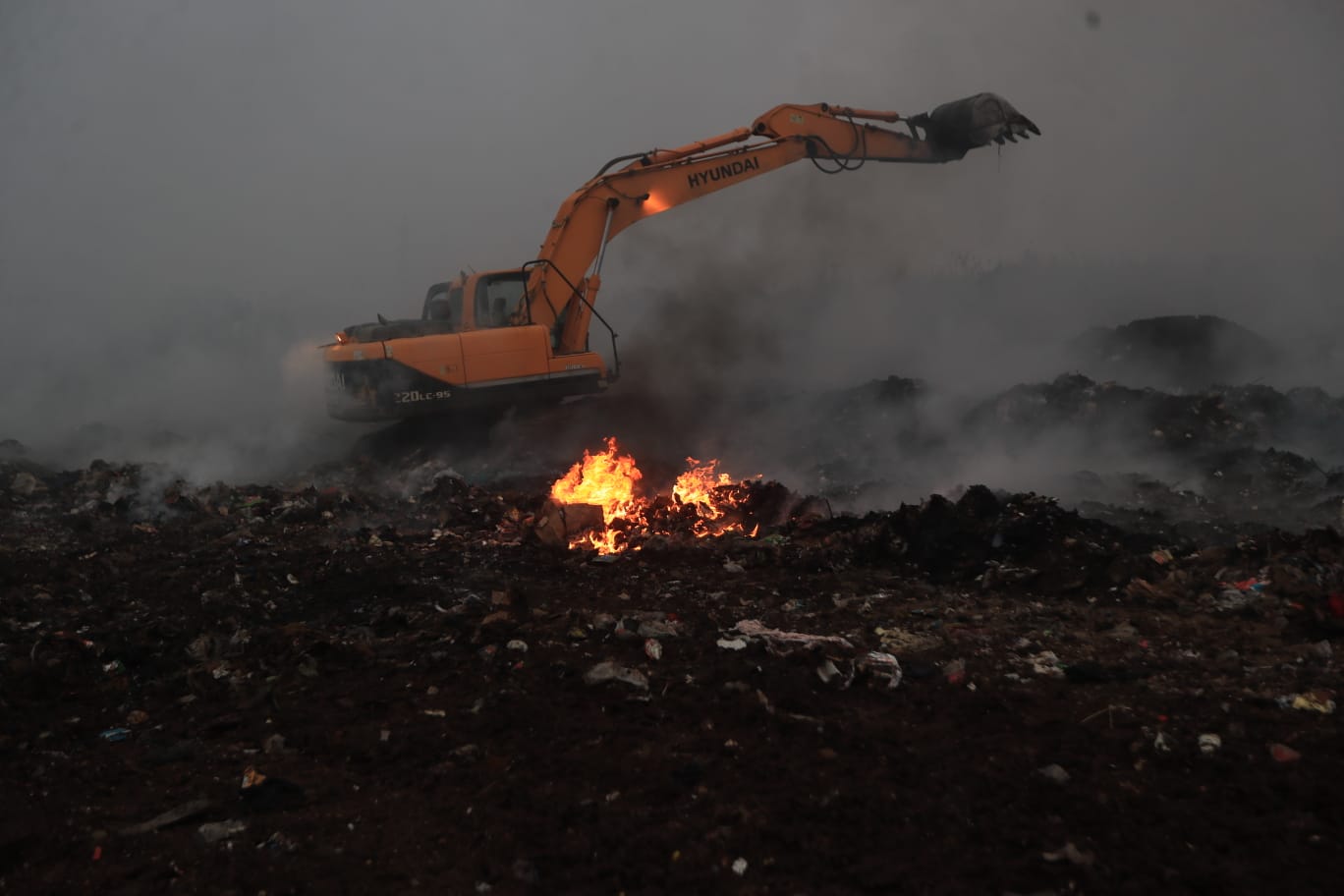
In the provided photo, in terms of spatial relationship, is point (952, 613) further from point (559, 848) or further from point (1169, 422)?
point (1169, 422)

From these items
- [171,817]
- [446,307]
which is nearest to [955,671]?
[171,817]

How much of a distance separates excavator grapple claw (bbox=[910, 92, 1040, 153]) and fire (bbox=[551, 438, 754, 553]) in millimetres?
5034

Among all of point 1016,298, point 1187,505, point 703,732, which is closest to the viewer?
point 703,732

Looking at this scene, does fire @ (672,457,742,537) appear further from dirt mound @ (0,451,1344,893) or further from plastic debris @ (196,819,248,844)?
plastic debris @ (196,819,248,844)

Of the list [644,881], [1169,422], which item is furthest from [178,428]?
[1169,422]

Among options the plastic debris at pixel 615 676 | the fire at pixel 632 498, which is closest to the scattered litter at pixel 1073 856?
the plastic debris at pixel 615 676

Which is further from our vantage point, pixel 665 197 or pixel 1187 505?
pixel 665 197

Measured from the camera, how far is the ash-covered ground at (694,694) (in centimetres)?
292

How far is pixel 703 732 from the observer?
12.5 ft

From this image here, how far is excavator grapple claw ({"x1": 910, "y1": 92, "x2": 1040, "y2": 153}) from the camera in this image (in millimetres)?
9852

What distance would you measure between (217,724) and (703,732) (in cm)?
233

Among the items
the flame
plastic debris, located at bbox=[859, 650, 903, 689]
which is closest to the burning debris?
plastic debris, located at bbox=[859, 650, 903, 689]

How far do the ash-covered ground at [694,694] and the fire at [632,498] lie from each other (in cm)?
22

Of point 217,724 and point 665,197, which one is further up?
point 665,197
